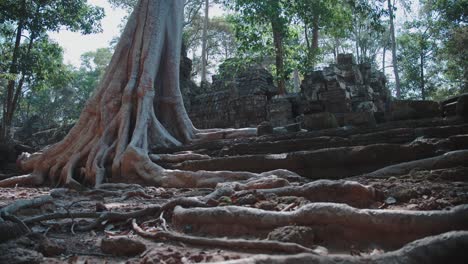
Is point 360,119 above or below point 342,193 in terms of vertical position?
above

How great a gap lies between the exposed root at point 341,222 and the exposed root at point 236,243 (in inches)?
8.4

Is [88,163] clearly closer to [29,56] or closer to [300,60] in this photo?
[29,56]

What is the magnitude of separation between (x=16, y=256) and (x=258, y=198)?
1478 millimetres

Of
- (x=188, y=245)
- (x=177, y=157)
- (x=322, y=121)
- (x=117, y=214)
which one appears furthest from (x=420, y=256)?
(x=177, y=157)

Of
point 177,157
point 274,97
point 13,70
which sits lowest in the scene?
point 177,157

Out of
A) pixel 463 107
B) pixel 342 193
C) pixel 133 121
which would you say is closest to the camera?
pixel 342 193

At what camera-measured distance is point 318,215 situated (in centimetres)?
188

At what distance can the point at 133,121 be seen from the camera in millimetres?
6289

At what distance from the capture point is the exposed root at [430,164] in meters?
2.76

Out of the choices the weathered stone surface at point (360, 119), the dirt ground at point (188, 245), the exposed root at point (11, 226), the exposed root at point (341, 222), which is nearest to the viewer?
the exposed root at point (341, 222)

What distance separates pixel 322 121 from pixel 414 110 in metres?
1.19

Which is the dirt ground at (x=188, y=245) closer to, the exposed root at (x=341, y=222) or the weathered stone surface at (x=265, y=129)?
the exposed root at (x=341, y=222)

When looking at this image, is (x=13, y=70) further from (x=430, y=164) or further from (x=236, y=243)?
(x=430, y=164)

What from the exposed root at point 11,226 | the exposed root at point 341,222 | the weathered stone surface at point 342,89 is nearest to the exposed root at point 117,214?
the exposed root at point 11,226
